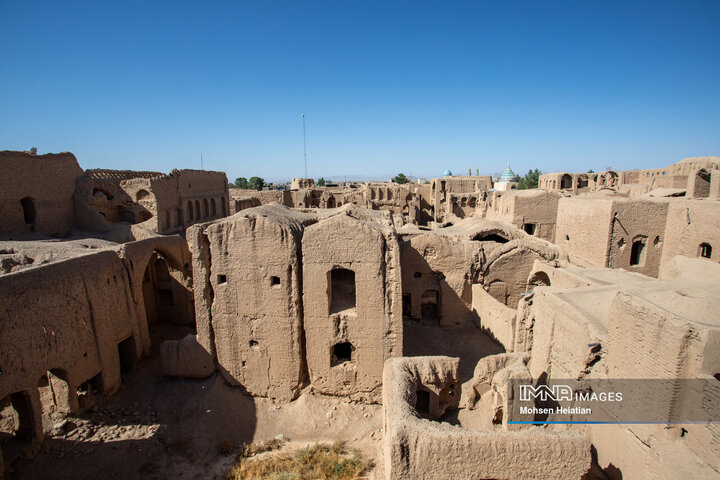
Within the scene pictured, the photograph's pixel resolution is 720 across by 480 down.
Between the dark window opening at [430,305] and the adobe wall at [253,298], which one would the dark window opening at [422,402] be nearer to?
the adobe wall at [253,298]

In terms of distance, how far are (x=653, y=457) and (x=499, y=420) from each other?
326 centimetres

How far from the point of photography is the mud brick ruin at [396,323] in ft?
19.2

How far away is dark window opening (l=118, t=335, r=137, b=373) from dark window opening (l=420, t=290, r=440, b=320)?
9541mm

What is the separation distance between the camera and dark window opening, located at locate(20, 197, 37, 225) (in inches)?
671

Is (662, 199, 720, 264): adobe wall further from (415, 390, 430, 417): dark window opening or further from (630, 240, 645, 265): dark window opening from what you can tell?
(415, 390, 430, 417): dark window opening

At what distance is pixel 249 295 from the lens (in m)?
10.3

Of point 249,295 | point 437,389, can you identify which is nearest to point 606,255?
point 437,389

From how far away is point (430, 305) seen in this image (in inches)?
555

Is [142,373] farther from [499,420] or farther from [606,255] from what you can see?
[606,255]

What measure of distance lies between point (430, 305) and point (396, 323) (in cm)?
442

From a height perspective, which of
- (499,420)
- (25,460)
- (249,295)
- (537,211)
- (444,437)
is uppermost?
(537,211)

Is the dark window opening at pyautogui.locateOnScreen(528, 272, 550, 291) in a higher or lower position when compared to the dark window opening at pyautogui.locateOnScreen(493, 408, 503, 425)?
higher

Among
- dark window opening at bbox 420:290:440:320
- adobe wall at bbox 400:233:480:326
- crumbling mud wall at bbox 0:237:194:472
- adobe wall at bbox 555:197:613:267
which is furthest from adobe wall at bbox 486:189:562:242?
crumbling mud wall at bbox 0:237:194:472
